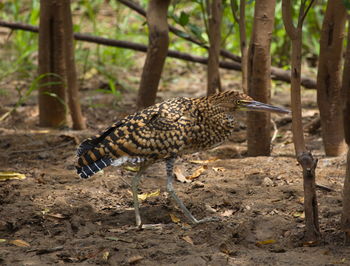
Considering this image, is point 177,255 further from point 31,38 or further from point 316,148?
point 31,38

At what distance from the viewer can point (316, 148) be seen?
6.41 m

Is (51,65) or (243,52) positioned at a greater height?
(243,52)

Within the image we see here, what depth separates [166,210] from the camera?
520 centimetres

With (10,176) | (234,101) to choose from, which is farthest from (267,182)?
(10,176)

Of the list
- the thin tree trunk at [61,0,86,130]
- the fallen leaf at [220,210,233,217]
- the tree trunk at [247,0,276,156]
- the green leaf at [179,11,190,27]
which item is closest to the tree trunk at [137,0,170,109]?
the green leaf at [179,11,190,27]

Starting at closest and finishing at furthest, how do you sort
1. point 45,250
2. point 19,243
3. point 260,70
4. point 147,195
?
point 45,250 < point 19,243 < point 147,195 < point 260,70

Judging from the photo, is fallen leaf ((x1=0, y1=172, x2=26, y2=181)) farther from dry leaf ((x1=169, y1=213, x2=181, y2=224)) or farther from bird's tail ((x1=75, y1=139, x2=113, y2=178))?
dry leaf ((x1=169, y1=213, x2=181, y2=224))

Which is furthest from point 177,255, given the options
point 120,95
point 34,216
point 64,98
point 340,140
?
point 120,95

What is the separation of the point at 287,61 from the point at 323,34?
390 centimetres

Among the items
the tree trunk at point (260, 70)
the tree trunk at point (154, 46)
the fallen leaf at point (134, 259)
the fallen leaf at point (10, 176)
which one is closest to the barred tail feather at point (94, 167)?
the fallen leaf at point (134, 259)

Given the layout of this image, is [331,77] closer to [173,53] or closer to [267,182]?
[267,182]

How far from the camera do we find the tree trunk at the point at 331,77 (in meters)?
5.62

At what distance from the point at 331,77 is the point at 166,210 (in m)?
2.00

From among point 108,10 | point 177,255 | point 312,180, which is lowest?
point 177,255
